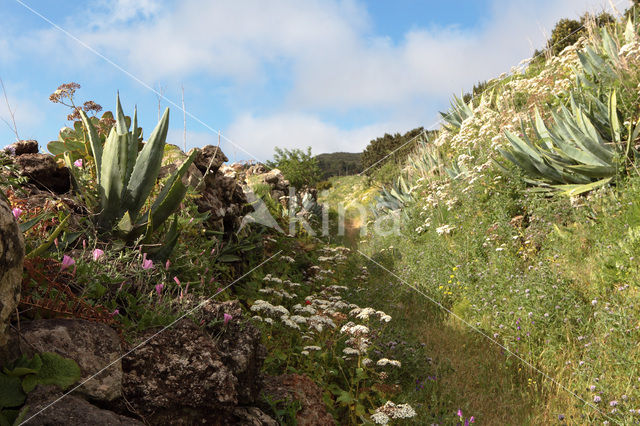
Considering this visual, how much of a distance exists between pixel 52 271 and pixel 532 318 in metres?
4.55

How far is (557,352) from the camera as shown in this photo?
4500 mm

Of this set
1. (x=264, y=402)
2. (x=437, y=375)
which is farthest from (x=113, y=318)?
(x=437, y=375)

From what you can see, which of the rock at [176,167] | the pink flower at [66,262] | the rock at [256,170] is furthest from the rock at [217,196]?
the rock at [256,170]

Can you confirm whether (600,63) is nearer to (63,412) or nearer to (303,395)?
(303,395)

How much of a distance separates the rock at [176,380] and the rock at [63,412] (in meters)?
0.27

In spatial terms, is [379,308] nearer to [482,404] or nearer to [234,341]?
[482,404]

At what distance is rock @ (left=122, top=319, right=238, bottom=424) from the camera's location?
86.5 inches

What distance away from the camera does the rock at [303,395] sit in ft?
10.0

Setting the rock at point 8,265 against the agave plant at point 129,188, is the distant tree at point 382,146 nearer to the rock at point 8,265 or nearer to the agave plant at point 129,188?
the agave plant at point 129,188

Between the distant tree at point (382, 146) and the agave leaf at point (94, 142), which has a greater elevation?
the distant tree at point (382, 146)

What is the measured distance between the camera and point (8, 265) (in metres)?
1.81

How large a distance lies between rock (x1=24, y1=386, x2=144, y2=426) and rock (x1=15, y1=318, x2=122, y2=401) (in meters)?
0.11

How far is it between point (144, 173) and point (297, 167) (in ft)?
38.8

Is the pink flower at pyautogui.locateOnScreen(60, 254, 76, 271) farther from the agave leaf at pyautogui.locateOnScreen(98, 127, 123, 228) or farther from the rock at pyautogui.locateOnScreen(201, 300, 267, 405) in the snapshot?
the agave leaf at pyautogui.locateOnScreen(98, 127, 123, 228)
